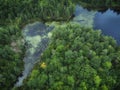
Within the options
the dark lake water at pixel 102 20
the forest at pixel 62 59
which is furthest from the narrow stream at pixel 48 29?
the forest at pixel 62 59

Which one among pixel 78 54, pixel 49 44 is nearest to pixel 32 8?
pixel 49 44

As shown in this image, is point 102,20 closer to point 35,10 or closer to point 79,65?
point 35,10

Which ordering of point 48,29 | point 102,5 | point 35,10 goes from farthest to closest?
point 102,5 → point 35,10 → point 48,29

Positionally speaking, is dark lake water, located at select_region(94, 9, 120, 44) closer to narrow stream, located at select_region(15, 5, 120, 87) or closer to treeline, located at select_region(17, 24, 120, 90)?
narrow stream, located at select_region(15, 5, 120, 87)

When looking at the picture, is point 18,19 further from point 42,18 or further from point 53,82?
point 53,82

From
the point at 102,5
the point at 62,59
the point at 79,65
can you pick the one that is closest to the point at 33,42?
the point at 62,59
